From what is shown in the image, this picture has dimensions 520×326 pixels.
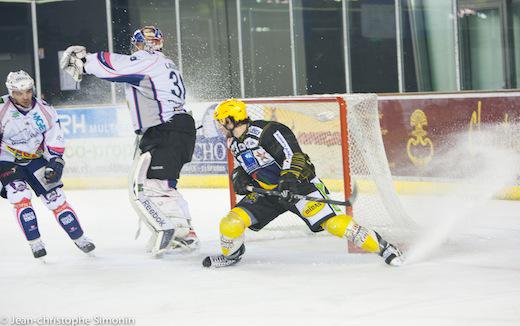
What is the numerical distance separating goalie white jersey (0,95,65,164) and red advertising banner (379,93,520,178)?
10.8ft

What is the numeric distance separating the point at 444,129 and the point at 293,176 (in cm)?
333

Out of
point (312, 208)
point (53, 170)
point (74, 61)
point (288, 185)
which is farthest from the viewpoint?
point (53, 170)

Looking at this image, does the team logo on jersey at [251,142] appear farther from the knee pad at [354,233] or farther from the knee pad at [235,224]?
the knee pad at [354,233]

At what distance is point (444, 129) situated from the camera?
8.10 meters

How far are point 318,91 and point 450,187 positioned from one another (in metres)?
3.85

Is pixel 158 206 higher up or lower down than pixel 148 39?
lower down

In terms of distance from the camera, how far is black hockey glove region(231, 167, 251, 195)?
536cm

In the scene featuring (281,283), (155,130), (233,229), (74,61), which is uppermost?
(74,61)

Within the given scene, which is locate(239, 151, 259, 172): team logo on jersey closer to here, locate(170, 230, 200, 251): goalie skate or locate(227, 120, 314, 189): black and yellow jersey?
locate(227, 120, 314, 189): black and yellow jersey

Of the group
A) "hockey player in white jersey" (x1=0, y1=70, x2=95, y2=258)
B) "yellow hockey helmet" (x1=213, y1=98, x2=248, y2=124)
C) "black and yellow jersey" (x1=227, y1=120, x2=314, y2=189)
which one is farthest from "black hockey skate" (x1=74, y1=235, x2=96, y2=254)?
"yellow hockey helmet" (x1=213, y1=98, x2=248, y2=124)

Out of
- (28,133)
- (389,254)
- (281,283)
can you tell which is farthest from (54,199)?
(389,254)

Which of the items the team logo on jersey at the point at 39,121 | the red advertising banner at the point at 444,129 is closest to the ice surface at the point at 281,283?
the team logo on jersey at the point at 39,121

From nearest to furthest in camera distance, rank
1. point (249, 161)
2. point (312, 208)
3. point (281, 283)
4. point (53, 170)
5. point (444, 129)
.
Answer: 1. point (281, 283)
2. point (312, 208)
3. point (249, 161)
4. point (53, 170)
5. point (444, 129)

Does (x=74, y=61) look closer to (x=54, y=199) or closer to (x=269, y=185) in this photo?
(x=54, y=199)
